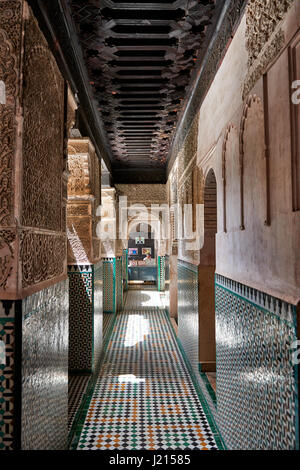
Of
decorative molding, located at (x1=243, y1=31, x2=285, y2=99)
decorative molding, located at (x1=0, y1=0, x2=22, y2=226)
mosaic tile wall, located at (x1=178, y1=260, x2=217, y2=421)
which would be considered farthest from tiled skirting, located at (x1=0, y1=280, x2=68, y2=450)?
decorative molding, located at (x1=243, y1=31, x2=285, y2=99)

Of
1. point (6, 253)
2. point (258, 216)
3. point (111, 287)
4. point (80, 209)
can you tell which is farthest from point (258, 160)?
point (111, 287)

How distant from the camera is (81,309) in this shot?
420 cm

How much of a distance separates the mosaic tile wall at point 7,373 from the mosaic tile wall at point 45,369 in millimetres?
56

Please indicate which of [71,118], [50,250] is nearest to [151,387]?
[50,250]

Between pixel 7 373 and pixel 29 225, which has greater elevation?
pixel 29 225

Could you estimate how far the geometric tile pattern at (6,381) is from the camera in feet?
4.89

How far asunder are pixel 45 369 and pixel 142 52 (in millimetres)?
2843

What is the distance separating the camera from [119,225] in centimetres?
876

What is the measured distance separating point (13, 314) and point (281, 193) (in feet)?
4.24

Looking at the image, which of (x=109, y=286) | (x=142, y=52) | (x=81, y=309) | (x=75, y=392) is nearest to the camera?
(x=142, y=52)

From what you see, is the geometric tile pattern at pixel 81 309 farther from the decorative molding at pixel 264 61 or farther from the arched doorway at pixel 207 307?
A: the decorative molding at pixel 264 61

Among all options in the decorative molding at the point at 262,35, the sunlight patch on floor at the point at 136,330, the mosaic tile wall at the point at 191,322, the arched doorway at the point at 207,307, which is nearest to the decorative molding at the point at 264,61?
the decorative molding at the point at 262,35

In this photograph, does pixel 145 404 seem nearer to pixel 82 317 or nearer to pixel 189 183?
pixel 82 317

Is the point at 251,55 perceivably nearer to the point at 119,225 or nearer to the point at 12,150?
the point at 12,150
